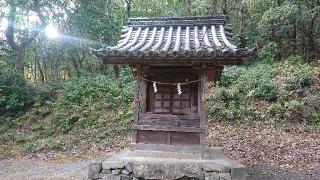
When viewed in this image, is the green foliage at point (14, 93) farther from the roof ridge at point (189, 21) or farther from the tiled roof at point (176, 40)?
the roof ridge at point (189, 21)

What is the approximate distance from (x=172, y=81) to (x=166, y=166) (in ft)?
7.03

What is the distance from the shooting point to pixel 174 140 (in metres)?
8.34

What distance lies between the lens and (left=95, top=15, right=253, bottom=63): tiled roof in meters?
7.09

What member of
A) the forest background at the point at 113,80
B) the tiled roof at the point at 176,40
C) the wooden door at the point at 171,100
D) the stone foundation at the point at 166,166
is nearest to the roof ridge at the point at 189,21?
the tiled roof at the point at 176,40

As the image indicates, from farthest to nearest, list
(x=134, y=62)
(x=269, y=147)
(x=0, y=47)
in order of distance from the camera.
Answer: (x=0, y=47)
(x=269, y=147)
(x=134, y=62)

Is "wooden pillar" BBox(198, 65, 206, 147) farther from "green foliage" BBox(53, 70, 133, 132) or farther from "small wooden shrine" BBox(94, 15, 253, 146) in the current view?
"green foliage" BBox(53, 70, 133, 132)

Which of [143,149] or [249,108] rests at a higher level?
[249,108]

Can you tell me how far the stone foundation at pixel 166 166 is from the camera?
7495mm

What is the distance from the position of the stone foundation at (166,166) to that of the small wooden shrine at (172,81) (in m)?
0.24

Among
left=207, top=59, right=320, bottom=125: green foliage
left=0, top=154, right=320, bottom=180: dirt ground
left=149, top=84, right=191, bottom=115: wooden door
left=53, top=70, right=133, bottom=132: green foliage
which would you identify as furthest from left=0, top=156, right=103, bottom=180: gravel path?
left=207, top=59, right=320, bottom=125: green foliage

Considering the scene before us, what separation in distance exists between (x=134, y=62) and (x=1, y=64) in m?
14.5

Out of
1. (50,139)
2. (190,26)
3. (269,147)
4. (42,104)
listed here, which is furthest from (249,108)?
(42,104)

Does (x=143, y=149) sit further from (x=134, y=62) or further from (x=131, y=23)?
(x=131, y=23)

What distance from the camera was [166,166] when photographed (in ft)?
25.0
